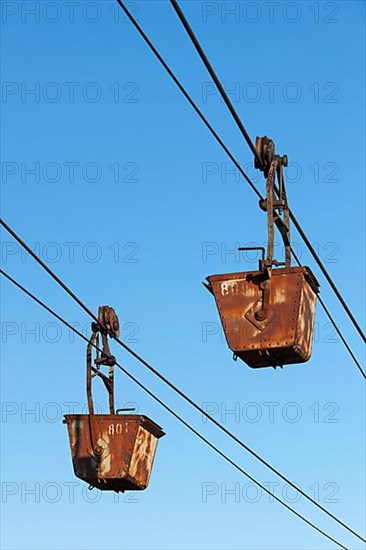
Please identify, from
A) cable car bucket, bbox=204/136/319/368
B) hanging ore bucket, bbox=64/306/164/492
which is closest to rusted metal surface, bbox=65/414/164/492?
hanging ore bucket, bbox=64/306/164/492

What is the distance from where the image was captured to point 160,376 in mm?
10336

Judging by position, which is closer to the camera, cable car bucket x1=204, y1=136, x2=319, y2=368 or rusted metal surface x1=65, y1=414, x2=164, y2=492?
cable car bucket x1=204, y1=136, x2=319, y2=368

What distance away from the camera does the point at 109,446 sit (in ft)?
38.7

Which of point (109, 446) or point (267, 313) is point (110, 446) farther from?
point (267, 313)

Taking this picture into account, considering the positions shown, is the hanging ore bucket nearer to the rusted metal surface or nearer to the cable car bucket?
the rusted metal surface

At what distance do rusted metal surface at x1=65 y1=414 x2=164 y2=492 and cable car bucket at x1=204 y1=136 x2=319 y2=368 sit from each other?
9.94ft

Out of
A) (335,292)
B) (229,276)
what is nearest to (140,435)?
(335,292)

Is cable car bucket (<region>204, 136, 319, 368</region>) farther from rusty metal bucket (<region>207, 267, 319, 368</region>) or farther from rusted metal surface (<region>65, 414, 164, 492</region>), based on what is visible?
rusted metal surface (<region>65, 414, 164, 492</region>)

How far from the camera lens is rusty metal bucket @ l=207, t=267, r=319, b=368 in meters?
8.76

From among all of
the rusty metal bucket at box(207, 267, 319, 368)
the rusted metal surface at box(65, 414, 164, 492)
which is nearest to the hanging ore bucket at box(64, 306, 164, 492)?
the rusted metal surface at box(65, 414, 164, 492)

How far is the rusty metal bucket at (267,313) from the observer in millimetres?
8758

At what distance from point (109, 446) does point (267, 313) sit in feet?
11.6

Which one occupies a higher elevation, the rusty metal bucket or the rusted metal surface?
the rusty metal bucket

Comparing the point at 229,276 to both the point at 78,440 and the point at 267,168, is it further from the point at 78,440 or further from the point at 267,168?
the point at 78,440
